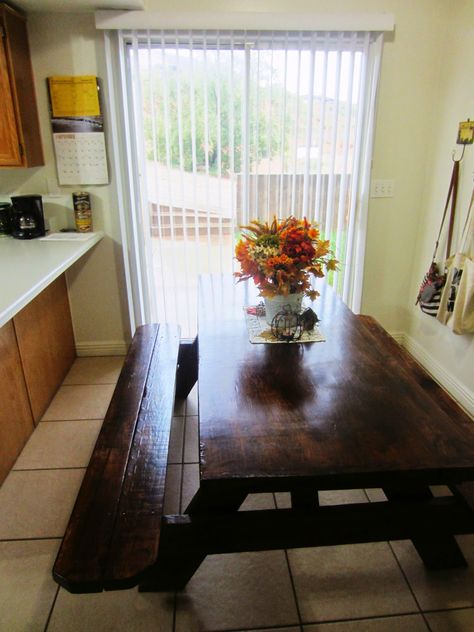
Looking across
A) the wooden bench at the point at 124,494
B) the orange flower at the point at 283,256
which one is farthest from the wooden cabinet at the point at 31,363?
the orange flower at the point at 283,256

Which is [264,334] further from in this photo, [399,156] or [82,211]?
[399,156]

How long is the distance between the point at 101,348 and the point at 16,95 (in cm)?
167

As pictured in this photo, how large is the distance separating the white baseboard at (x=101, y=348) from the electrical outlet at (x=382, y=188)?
2051mm

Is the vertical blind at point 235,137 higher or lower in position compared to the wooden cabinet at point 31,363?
higher

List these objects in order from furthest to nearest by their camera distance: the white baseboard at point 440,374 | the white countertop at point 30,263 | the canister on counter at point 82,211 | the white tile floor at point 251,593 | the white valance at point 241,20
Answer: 1. the canister on counter at point 82,211
2. the white baseboard at point 440,374
3. the white valance at point 241,20
4. the white countertop at point 30,263
5. the white tile floor at point 251,593

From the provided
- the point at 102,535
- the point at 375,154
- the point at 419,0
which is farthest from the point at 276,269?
the point at 419,0

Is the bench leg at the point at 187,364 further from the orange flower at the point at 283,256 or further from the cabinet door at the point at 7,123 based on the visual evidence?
the cabinet door at the point at 7,123

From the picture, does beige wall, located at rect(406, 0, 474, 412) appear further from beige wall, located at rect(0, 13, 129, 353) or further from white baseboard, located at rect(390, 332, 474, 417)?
beige wall, located at rect(0, 13, 129, 353)

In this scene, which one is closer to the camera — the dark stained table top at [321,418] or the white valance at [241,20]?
the dark stained table top at [321,418]

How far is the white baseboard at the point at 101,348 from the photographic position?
10.5 ft

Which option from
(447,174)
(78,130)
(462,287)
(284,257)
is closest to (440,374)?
(462,287)

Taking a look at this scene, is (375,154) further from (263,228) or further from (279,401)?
(279,401)

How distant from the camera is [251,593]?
149 cm

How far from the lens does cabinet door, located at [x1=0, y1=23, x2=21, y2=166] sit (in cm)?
232
